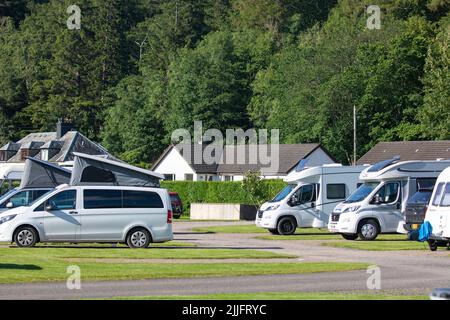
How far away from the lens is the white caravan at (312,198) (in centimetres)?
4266

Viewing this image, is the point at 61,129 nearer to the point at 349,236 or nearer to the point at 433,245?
the point at 349,236

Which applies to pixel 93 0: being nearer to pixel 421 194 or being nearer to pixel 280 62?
pixel 280 62

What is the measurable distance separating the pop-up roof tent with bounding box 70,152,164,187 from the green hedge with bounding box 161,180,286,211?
3474 centimetres

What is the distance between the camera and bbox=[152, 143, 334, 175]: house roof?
298 ft

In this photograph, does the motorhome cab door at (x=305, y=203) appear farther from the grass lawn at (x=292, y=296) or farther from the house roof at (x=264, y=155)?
the house roof at (x=264, y=155)

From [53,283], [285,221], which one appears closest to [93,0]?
[285,221]

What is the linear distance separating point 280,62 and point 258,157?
23079mm

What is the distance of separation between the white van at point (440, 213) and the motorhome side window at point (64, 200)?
9.79m

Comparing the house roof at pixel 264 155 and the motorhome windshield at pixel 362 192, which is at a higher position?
the house roof at pixel 264 155

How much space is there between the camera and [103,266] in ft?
83.2

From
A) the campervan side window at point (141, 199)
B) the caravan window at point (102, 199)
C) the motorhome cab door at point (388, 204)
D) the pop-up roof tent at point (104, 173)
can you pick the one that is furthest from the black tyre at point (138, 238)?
the motorhome cab door at point (388, 204)

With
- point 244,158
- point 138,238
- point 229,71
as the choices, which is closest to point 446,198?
point 138,238

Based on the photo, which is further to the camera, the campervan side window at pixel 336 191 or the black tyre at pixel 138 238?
the campervan side window at pixel 336 191

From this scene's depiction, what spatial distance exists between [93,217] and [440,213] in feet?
31.1
